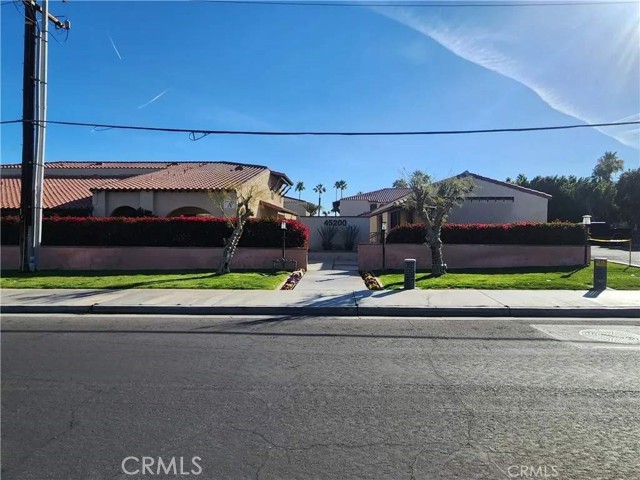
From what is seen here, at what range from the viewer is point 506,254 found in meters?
19.2

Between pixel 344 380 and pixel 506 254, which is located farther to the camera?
pixel 506 254

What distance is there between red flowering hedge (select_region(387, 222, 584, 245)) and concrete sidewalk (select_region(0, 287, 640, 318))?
7.21 m

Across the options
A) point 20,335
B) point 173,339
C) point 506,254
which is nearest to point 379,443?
point 173,339

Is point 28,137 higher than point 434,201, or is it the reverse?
point 28,137

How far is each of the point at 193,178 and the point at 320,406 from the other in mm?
22675

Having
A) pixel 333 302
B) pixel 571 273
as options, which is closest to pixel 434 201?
pixel 571 273

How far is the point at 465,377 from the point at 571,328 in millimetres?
4132

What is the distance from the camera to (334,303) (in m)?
10.5

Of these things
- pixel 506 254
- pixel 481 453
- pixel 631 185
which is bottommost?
pixel 481 453

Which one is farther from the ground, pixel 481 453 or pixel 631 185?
pixel 631 185

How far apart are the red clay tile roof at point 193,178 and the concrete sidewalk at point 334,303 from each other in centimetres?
1113

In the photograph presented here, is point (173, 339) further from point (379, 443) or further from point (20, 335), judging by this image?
point (379, 443)

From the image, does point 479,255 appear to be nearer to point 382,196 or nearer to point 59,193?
point 59,193

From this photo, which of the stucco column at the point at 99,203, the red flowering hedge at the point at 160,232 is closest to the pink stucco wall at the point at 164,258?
the red flowering hedge at the point at 160,232
